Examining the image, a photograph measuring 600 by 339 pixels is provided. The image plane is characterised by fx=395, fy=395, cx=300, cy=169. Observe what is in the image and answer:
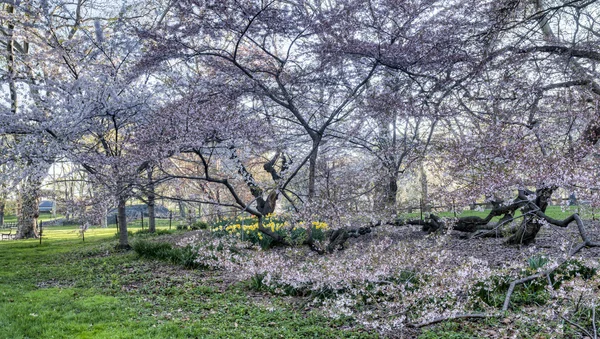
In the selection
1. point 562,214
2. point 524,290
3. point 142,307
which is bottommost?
point 142,307

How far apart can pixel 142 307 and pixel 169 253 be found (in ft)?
10.2

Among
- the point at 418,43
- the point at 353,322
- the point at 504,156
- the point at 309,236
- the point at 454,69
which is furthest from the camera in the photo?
the point at 309,236

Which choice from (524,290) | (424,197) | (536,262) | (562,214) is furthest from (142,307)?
(562,214)

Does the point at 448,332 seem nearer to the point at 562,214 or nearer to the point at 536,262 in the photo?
the point at 536,262

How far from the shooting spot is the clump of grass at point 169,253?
739 centimetres

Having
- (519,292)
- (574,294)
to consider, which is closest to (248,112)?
(519,292)

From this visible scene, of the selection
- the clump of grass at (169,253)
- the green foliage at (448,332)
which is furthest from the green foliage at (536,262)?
the clump of grass at (169,253)

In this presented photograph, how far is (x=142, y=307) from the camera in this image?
4996 millimetres

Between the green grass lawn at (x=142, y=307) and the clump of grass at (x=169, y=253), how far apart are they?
0.20 m

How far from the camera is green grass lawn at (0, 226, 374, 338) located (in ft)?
13.3

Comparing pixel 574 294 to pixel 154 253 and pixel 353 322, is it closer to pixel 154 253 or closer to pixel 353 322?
pixel 353 322

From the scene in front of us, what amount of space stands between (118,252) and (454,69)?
8.44 metres

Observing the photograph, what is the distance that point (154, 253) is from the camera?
8492 mm

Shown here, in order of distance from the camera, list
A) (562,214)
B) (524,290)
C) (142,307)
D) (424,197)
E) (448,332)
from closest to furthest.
→ (448,332)
(524,290)
(142,307)
(424,197)
(562,214)
